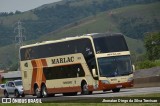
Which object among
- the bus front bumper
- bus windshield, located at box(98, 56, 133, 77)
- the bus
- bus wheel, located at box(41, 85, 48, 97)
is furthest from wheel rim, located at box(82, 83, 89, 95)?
bus wheel, located at box(41, 85, 48, 97)

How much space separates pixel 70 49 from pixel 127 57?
408 cm

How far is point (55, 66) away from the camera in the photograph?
133ft

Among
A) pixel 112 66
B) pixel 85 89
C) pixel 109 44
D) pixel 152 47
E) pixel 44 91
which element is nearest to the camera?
pixel 112 66

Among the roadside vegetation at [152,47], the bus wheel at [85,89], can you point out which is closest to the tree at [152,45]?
the roadside vegetation at [152,47]

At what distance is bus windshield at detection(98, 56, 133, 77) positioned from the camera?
1444 inches

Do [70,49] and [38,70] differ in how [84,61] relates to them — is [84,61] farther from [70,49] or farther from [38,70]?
[38,70]

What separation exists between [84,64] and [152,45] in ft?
360

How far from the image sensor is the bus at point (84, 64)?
1450 inches

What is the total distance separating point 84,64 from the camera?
37500 mm

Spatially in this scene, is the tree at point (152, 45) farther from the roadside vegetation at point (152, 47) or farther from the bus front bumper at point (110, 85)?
the bus front bumper at point (110, 85)

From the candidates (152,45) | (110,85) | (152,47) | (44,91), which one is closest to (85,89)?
(110,85)

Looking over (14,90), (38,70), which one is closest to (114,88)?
(38,70)

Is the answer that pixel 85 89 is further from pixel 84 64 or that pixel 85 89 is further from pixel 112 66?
pixel 112 66

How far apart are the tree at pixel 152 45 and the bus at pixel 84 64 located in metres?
96.2
